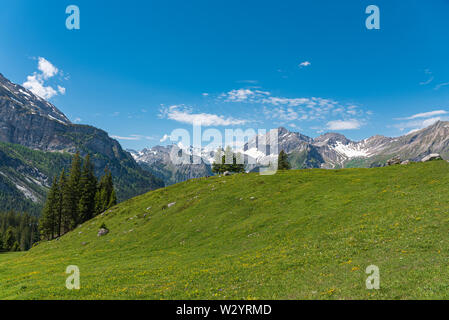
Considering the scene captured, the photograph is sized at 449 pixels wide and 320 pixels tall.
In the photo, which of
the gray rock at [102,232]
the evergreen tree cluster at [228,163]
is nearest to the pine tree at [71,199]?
the gray rock at [102,232]

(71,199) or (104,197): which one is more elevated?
(104,197)

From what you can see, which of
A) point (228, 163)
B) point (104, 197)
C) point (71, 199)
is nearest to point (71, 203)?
point (71, 199)

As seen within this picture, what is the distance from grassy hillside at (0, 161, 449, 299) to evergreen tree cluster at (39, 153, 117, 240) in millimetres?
25207

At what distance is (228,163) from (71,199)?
55484 mm

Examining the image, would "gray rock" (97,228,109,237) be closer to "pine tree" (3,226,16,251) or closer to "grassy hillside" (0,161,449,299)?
"grassy hillside" (0,161,449,299)

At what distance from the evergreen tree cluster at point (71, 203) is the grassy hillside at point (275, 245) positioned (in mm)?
25207

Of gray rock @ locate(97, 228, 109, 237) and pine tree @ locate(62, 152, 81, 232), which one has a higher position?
pine tree @ locate(62, 152, 81, 232)

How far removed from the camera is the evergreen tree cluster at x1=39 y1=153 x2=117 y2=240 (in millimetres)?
77188

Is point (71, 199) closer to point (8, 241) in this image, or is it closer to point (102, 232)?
point (102, 232)

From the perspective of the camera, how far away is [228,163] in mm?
93250

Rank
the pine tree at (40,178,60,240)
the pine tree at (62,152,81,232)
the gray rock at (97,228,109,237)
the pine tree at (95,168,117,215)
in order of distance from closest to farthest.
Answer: the gray rock at (97,228,109,237)
the pine tree at (62,152,81,232)
the pine tree at (40,178,60,240)
the pine tree at (95,168,117,215)

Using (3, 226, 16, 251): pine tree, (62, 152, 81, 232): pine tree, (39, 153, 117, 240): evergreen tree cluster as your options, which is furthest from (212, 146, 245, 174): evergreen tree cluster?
(3, 226, 16, 251): pine tree

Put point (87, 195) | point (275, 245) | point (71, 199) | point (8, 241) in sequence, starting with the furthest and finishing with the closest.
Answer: point (8, 241), point (87, 195), point (71, 199), point (275, 245)

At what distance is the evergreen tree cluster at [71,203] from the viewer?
3039 inches
